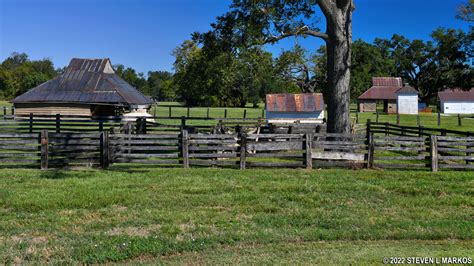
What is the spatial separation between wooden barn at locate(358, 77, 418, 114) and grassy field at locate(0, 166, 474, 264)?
56.4 m

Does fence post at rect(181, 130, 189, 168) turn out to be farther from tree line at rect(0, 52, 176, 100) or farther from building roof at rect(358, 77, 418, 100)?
tree line at rect(0, 52, 176, 100)

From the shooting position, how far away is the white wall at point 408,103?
6462cm

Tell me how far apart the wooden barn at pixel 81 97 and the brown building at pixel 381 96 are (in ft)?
147

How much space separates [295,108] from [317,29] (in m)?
15.9

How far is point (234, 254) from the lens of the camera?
5715 millimetres

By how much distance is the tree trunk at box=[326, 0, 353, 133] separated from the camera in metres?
15.4

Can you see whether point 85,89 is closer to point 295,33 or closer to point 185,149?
point 295,33

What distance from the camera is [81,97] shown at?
3403 centimetres

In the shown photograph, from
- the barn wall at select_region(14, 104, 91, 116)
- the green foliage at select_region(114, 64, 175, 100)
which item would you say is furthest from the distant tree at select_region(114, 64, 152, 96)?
the barn wall at select_region(14, 104, 91, 116)

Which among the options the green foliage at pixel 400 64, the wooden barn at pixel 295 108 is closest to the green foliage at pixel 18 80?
the green foliage at pixel 400 64

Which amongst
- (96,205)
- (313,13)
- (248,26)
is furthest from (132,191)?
(313,13)

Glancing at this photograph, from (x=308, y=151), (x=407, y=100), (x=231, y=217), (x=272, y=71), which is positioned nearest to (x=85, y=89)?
(x=272, y=71)

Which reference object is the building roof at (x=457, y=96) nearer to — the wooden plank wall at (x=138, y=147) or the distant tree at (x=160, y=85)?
the distant tree at (x=160, y=85)

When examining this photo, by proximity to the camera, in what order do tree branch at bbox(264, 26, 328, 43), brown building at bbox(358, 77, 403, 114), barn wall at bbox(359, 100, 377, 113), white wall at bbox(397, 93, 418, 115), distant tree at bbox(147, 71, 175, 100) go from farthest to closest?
distant tree at bbox(147, 71, 175, 100)
barn wall at bbox(359, 100, 377, 113)
brown building at bbox(358, 77, 403, 114)
white wall at bbox(397, 93, 418, 115)
tree branch at bbox(264, 26, 328, 43)
